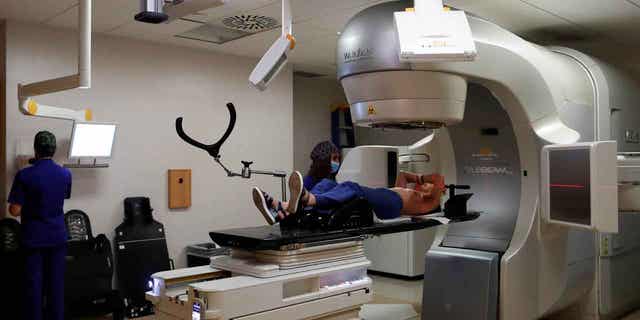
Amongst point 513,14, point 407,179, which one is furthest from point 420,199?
point 513,14

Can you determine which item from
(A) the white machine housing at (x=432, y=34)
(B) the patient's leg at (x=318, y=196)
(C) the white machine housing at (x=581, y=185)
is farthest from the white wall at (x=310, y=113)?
(A) the white machine housing at (x=432, y=34)

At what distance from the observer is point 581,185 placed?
2523mm

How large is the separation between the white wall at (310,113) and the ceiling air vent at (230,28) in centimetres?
197

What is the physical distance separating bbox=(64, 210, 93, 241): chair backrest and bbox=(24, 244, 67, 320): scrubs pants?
1.15 feet

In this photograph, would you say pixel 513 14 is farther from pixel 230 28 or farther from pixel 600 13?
pixel 230 28

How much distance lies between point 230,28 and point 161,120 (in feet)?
3.25

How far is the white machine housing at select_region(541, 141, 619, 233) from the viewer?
245 centimetres

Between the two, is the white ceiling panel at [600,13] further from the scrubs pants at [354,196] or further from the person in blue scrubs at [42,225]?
the person in blue scrubs at [42,225]

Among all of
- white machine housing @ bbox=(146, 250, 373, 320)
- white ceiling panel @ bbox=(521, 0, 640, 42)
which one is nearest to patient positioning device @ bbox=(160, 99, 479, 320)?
white machine housing @ bbox=(146, 250, 373, 320)

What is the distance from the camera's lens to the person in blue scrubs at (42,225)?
3373 mm

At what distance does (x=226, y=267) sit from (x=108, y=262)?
1.95m

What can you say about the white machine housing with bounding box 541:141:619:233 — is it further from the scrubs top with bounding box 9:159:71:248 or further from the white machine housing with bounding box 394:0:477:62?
the scrubs top with bounding box 9:159:71:248

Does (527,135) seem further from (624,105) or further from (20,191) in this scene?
(20,191)

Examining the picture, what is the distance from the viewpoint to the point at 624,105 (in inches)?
145
